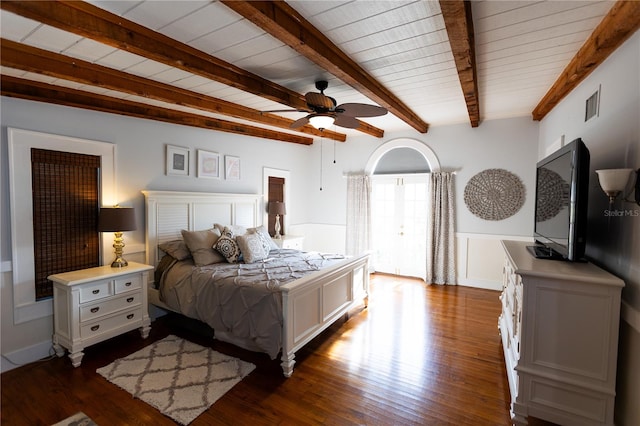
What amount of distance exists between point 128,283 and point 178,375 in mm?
1099

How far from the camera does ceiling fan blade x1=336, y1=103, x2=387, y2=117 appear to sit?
2.71 m

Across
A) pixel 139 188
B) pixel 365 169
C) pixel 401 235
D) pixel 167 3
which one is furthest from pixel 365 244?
pixel 167 3

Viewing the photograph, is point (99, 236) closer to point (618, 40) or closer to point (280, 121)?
point (280, 121)

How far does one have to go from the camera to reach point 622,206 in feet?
6.33

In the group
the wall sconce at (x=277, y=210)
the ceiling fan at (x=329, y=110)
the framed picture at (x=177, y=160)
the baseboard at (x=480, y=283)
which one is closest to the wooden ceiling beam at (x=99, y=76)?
the framed picture at (x=177, y=160)

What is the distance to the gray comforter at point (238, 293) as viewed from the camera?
263 centimetres

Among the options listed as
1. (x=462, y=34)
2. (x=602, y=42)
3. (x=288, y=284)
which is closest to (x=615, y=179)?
(x=602, y=42)

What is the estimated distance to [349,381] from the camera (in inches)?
97.7

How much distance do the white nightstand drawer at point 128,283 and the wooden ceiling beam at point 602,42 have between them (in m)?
4.22

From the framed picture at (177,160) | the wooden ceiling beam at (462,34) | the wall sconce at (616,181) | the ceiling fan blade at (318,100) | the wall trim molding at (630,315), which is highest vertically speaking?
the wooden ceiling beam at (462,34)

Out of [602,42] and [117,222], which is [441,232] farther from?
[117,222]

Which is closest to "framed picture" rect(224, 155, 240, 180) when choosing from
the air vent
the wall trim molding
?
the air vent

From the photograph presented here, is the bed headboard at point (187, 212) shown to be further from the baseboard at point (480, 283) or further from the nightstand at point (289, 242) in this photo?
the baseboard at point (480, 283)

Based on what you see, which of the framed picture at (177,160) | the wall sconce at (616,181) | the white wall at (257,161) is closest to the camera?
the wall sconce at (616,181)
